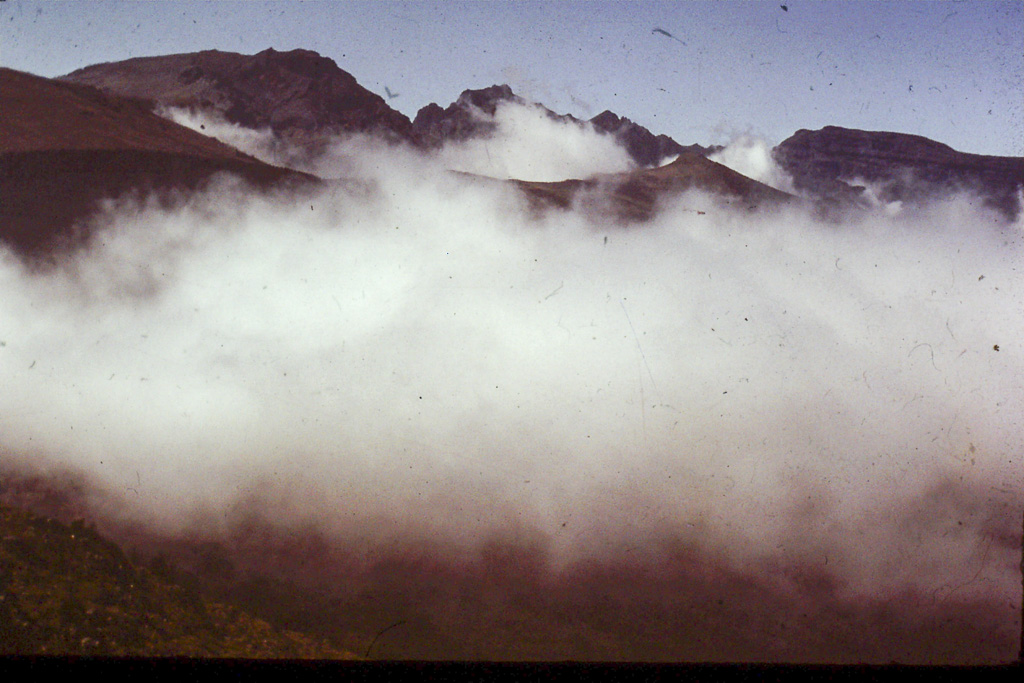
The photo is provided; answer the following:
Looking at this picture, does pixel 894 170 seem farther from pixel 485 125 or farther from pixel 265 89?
pixel 265 89

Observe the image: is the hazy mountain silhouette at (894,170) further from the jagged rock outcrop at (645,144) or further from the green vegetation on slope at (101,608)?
the green vegetation on slope at (101,608)

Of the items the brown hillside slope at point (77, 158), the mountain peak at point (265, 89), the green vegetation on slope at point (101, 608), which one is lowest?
the green vegetation on slope at point (101, 608)

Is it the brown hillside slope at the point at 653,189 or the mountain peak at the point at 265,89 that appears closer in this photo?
the mountain peak at the point at 265,89

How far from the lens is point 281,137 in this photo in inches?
146

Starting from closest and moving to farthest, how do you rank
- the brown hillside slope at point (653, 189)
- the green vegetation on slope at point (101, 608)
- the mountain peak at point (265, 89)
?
1. the green vegetation on slope at point (101, 608)
2. the mountain peak at point (265, 89)
3. the brown hillside slope at point (653, 189)

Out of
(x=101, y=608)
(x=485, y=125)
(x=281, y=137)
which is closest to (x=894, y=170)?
(x=485, y=125)

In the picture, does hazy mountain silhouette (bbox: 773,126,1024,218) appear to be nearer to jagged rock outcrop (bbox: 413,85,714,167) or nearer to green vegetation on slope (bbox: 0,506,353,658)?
jagged rock outcrop (bbox: 413,85,714,167)

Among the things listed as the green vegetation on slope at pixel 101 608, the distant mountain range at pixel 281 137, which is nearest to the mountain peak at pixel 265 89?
the distant mountain range at pixel 281 137

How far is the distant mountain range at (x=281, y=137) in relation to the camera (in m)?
3.14

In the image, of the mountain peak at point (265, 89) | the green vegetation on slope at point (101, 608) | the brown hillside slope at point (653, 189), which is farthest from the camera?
the brown hillside slope at point (653, 189)

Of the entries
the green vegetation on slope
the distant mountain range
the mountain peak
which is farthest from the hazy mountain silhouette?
the green vegetation on slope

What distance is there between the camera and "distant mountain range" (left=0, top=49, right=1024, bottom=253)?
10.3ft

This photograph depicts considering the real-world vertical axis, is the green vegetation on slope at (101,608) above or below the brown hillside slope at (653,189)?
below

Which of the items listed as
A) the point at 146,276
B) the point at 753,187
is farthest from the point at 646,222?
the point at 146,276
